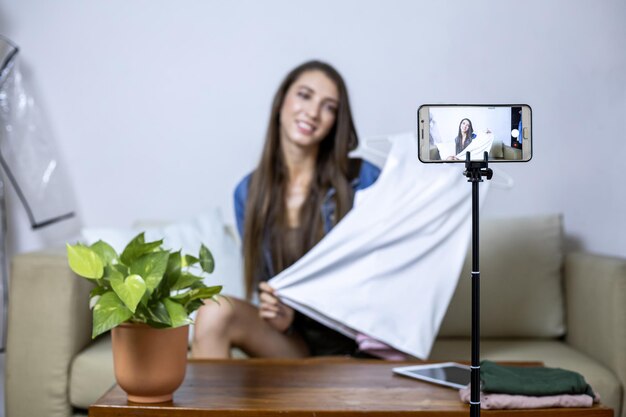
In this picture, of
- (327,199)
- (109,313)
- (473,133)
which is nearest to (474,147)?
(473,133)

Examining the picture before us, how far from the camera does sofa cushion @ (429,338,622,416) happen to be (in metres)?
2.12

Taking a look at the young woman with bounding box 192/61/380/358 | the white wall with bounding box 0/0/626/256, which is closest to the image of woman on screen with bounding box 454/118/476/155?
the young woman with bounding box 192/61/380/358

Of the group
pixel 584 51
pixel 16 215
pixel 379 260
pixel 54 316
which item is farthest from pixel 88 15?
pixel 584 51

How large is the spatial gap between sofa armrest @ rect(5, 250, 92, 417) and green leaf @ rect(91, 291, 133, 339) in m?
0.87

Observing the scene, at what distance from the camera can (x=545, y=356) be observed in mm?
2287

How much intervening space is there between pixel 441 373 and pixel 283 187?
3.30ft

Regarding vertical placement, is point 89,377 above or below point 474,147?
below

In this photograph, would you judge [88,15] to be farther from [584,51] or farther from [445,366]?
[445,366]

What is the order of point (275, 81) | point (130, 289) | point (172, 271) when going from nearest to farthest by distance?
1. point (130, 289)
2. point (172, 271)
3. point (275, 81)

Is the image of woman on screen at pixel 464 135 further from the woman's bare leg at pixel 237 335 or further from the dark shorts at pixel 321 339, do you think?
the dark shorts at pixel 321 339

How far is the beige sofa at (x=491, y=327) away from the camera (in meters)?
2.25

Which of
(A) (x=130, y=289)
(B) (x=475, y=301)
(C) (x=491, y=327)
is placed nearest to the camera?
(B) (x=475, y=301)

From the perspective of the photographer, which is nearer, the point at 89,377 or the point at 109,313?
the point at 109,313

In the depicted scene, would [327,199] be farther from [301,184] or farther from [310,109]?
[310,109]
